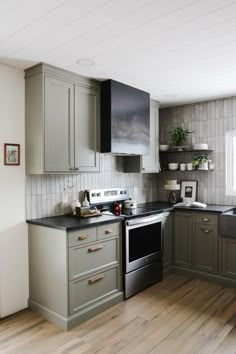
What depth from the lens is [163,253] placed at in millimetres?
3791

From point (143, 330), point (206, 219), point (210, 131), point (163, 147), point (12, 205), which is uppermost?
point (210, 131)

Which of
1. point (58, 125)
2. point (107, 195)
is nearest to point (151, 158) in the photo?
point (107, 195)

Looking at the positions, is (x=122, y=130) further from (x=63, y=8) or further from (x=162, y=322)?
(x=162, y=322)

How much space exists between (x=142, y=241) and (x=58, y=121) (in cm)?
164

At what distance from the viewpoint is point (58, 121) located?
9.56 feet

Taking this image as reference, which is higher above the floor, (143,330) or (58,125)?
(58,125)

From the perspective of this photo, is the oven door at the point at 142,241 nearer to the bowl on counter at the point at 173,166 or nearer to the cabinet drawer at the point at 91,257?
the cabinet drawer at the point at 91,257

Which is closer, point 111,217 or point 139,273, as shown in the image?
point 111,217

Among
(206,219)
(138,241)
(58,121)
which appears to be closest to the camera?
(58,121)

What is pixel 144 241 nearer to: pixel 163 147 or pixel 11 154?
pixel 163 147

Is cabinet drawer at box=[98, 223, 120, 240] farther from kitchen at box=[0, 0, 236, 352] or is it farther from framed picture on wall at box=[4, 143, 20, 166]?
framed picture on wall at box=[4, 143, 20, 166]

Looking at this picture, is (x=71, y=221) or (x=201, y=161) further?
(x=201, y=161)

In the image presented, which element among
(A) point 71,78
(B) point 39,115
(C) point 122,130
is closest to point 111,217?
(C) point 122,130

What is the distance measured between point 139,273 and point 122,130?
5.41 ft
